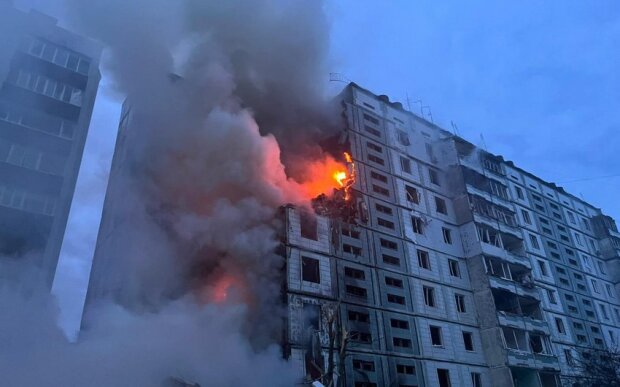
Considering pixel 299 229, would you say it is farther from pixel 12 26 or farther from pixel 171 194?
pixel 12 26

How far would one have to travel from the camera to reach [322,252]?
1097 inches

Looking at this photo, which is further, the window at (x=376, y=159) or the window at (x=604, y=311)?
the window at (x=604, y=311)

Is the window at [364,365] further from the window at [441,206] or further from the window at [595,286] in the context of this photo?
the window at [595,286]

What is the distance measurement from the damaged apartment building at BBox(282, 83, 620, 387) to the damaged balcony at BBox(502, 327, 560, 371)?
0.09 meters

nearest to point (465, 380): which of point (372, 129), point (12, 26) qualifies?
point (372, 129)

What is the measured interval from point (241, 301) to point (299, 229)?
5.27 m

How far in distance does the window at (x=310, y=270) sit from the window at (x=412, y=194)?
11082mm

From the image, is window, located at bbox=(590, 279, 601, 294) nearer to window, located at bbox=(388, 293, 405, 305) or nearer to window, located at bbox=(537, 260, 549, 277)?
window, located at bbox=(537, 260, 549, 277)

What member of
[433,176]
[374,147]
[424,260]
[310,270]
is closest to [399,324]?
[424,260]

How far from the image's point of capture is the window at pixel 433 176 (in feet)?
125

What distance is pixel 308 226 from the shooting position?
28.5 m

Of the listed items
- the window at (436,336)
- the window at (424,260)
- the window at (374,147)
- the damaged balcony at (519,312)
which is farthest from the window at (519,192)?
the window at (436,336)

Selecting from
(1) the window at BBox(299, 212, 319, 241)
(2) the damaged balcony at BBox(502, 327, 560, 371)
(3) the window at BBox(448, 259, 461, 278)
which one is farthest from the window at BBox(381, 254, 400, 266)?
(2) the damaged balcony at BBox(502, 327, 560, 371)

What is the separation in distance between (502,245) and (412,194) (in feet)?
27.7
